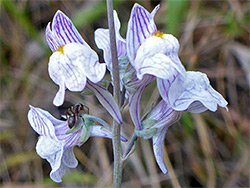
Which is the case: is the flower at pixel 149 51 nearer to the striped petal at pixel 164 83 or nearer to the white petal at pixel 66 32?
the striped petal at pixel 164 83

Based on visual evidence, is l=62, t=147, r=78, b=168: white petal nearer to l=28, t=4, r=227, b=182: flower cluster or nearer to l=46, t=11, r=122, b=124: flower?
l=28, t=4, r=227, b=182: flower cluster

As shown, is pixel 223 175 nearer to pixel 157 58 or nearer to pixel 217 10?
pixel 217 10

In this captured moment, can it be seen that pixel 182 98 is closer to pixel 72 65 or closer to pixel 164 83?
pixel 164 83

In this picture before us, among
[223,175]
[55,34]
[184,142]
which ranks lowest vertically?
[223,175]

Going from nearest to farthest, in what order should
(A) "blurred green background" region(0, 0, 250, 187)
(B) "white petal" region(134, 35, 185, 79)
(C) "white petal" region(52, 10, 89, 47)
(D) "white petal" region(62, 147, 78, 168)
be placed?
(B) "white petal" region(134, 35, 185, 79), (C) "white petal" region(52, 10, 89, 47), (D) "white petal" region(62, 147, 78, 168), (A) "blurred green background" region(0, 0, 250, 187)

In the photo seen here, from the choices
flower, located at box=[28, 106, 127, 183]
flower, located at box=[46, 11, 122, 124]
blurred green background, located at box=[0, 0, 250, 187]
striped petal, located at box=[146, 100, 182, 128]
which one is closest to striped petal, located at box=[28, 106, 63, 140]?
flower, located at box=[28, 106, 127, 183]

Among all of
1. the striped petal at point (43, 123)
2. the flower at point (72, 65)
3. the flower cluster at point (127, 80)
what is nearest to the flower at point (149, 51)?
the flower cluster at point (127, 80)

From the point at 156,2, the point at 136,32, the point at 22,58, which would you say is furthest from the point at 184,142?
the point at 136,32
